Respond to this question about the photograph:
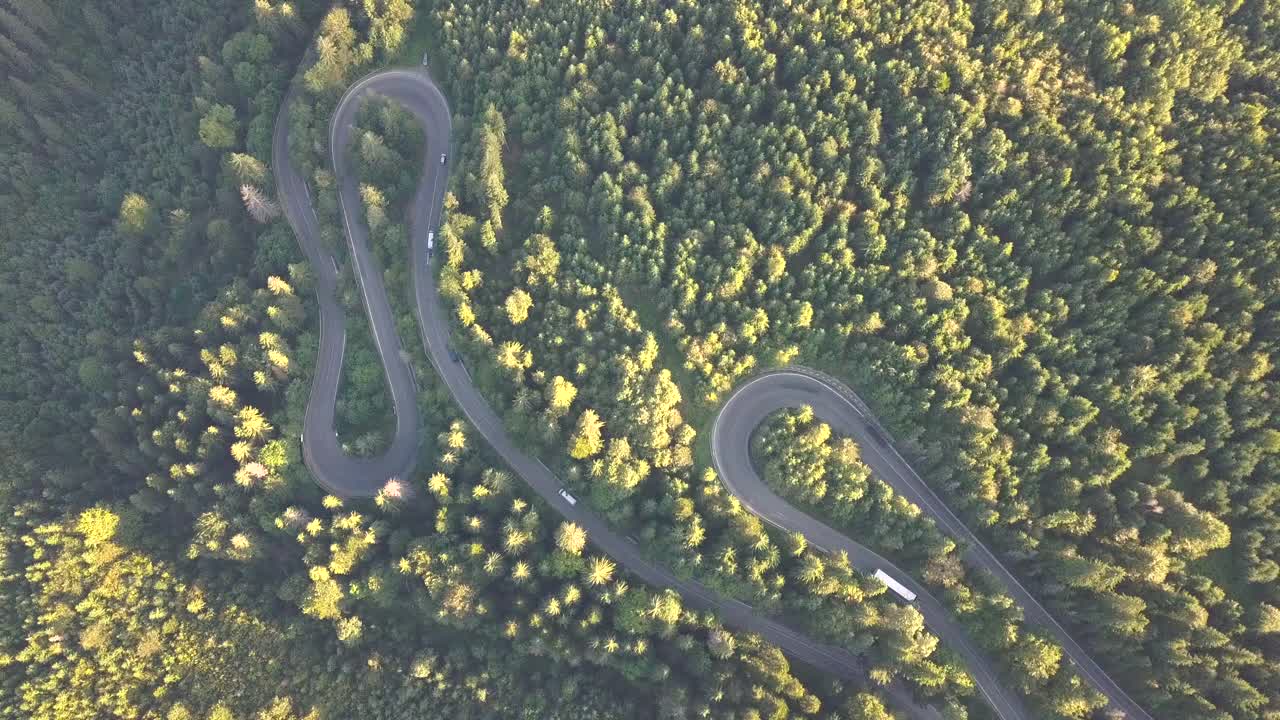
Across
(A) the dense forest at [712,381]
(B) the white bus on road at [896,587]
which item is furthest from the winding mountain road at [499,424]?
(A) the dense forest at [712,381]

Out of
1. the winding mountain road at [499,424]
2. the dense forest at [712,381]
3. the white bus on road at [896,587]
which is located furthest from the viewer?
the winding mountain road at [499,424]

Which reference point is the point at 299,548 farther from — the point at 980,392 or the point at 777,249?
the point at 980,392

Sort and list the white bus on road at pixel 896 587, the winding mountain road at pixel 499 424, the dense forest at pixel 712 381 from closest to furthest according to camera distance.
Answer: the dense forest at pixel 712 381 < the white bus on road at pixel 896 587 < the winding mountain road at pixel 499 424

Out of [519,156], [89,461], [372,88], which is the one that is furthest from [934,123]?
[89,461]

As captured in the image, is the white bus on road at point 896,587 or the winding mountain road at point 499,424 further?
the winding mountain road at point 499,424

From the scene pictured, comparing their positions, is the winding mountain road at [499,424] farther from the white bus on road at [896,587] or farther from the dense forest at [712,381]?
the dense forest at [712,381]

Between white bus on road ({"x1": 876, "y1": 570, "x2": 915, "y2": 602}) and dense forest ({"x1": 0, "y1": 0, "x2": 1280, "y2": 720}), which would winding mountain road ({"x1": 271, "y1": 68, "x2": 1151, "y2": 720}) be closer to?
white bus on road ({"x1": 876, "y1": 570, "x2": 915, "y2": 602})

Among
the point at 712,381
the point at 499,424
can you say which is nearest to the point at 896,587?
the point at 712,381
